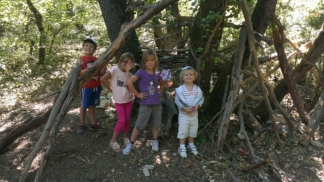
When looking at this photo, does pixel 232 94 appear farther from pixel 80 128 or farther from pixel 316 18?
pixel 316 18

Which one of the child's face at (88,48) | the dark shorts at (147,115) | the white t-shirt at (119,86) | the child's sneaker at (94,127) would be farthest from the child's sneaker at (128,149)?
the child's face at (88,48)

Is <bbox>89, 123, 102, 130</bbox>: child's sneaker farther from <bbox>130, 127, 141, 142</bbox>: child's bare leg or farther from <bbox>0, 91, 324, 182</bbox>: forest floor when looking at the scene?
<bbox>130, 127, 141, 142</bbox>: child's bare leg

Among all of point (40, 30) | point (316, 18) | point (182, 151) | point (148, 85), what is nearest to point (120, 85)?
point (148, 85)

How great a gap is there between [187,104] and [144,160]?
0.90 meters

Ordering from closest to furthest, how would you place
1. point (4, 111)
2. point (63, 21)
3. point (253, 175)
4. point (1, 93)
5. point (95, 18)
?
point (253, 175)
point (4, 111)
point (1, 93)
point (63, 21)
point (95, 18)

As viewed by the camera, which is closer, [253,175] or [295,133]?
[253,175]

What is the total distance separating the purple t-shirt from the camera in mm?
3699

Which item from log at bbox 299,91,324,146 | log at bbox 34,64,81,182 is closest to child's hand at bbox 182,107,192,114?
log at bbox 34,64,81,182

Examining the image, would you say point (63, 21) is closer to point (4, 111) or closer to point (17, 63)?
point (17, 63)

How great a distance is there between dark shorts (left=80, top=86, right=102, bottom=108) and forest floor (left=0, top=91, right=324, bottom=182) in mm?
445

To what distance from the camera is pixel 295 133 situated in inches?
206

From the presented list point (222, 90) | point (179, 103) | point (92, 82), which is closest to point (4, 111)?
point (92, 82)

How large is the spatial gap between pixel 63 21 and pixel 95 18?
3.68 feet

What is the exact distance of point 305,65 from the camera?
5172mm
